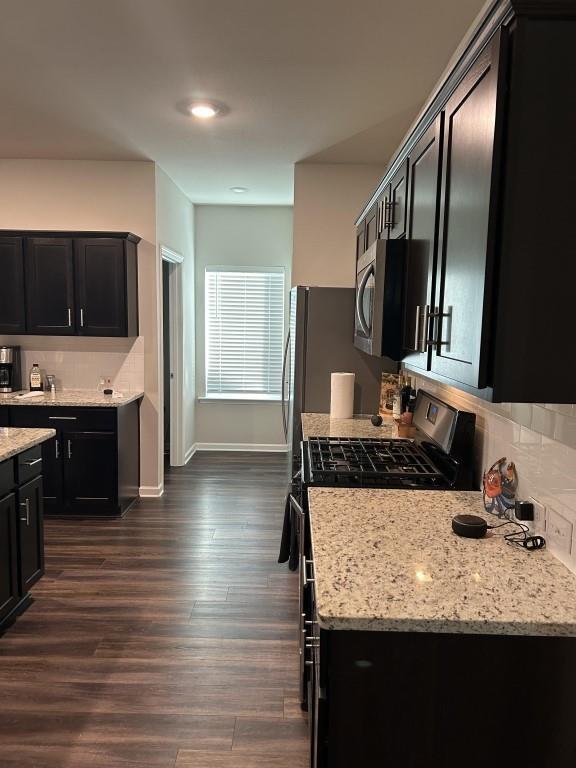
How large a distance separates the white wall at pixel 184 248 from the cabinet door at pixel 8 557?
88.6 inches

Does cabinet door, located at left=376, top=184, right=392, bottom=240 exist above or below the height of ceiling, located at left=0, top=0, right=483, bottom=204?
below

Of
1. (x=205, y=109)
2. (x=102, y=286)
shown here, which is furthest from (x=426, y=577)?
(x=102, y=286)

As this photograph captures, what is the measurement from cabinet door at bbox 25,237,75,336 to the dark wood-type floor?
154cm

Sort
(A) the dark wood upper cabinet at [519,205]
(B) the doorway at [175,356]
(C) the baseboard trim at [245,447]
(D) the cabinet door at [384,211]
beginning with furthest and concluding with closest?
1. (C) the baseboard trim at [245,447]
2. (B) the doorway at [175,356]
3. (D) the cabinet door at [384,211]
4. (A) the dark wood upper cabinet at [519,205]

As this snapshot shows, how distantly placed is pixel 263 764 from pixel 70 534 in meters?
2.54

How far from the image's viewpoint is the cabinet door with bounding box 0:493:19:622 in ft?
8.64

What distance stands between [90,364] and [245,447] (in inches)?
92.5

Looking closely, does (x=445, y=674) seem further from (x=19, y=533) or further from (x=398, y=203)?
(x=19, y=533)

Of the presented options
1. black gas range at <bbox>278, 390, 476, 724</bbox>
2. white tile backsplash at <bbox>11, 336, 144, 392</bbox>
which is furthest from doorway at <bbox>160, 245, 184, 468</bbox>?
black gas range at <bbox>278, 390, 476, 724</bbox>

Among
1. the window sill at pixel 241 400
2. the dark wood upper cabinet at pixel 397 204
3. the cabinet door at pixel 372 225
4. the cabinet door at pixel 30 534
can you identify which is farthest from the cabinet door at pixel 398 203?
the window sill at pixel 241 400

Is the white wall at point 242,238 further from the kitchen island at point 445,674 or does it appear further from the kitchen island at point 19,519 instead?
the kitchen island at point 445,674

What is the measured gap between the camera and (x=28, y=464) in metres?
2.87

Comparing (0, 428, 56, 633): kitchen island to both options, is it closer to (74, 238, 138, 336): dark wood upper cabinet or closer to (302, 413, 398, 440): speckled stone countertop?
(302, 413, 398, 440): speckled stone countertop

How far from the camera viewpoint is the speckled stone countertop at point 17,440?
258 cm
